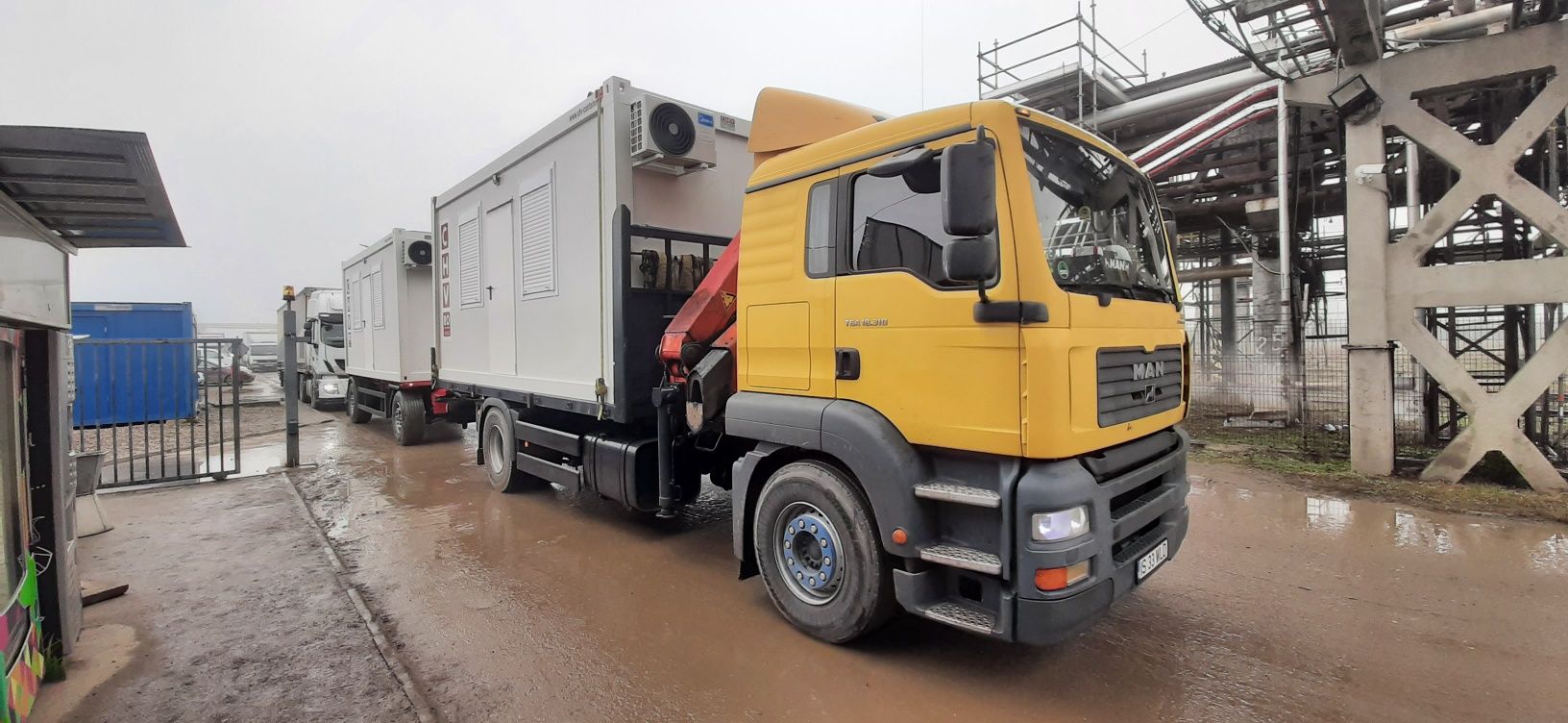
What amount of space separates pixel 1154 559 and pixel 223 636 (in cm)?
497

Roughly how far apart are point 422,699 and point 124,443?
12.6 m

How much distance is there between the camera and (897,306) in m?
3.10

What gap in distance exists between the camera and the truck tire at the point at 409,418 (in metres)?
10.5

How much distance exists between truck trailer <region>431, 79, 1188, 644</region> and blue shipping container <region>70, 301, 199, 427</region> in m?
11.5

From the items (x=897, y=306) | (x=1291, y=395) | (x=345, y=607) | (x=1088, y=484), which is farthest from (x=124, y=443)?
(x=1291, y=395)

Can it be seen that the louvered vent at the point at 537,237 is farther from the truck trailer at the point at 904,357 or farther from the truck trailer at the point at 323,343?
the truck trailer at the point at 323,343

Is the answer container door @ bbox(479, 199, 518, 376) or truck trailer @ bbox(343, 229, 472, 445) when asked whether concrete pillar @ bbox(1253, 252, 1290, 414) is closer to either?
container door @ bbox(479, 199, 518, 376)

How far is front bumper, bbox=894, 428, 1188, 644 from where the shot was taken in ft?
8.83

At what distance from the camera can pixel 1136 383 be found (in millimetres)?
3166

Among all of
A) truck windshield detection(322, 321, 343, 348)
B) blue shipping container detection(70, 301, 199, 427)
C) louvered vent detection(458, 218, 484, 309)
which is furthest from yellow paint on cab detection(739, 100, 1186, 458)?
truck windshield detection(322, 321, 343, 348)

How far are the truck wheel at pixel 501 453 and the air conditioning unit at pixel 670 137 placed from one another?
11.0 ft

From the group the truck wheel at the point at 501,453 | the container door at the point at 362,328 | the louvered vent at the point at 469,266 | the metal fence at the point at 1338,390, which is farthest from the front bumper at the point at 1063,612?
the container door at the point at 362,328

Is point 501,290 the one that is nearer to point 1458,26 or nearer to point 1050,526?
point 1050,526

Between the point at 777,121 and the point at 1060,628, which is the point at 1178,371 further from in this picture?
the point at 777,121
